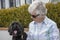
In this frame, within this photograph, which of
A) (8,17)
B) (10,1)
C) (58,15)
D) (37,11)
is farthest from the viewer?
(10,1)

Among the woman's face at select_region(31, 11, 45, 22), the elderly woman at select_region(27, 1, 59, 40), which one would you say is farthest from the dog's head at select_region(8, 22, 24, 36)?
the woman's face at select_region(31, 11, 45, 22)

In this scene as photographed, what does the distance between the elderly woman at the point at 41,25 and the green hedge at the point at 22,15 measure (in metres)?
3.72

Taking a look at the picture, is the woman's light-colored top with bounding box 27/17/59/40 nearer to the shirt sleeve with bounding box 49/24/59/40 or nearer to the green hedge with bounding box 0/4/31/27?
the shirt sleeve with bounding box 49/24/59/40

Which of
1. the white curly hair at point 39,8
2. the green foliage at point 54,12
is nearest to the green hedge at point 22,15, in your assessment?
the green foliage at point 54,12

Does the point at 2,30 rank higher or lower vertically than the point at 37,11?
lower

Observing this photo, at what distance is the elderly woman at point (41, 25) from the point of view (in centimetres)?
338

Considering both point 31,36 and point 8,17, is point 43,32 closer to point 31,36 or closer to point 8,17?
point 31,36

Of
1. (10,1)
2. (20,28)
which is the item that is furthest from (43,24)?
(10,1)

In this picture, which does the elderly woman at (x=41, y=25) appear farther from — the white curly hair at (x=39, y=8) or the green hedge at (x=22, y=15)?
the green hedge at (x=22, y=15)

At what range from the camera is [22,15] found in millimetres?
7527

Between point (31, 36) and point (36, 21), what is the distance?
0.81ft

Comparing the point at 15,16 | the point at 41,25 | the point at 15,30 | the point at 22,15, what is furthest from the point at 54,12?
the point at 41,25

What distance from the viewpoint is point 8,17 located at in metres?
7.82

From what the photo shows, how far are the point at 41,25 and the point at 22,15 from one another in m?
4.05
